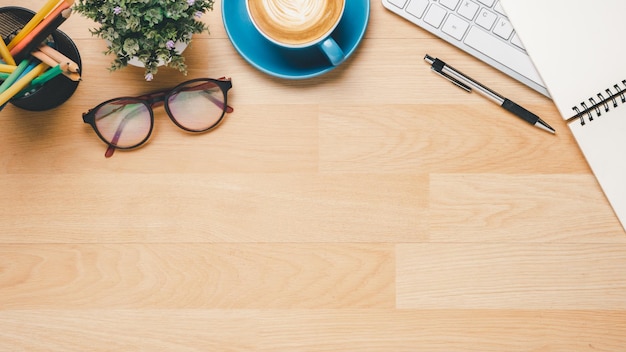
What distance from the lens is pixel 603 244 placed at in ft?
2.70

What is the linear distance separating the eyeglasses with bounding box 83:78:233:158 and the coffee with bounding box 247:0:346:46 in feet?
0.34

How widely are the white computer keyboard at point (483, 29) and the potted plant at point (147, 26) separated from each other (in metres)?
0.28

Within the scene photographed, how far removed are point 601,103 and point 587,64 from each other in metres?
0.06

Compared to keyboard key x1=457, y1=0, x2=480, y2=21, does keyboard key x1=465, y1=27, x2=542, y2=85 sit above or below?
below

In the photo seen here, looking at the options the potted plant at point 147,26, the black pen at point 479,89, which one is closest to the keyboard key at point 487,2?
the black pen at point 479,89

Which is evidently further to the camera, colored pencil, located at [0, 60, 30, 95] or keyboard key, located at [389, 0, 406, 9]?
keyboard key, located at [389, 0, 406, 9]

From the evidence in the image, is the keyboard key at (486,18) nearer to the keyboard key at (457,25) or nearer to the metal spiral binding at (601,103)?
the keyboard key at (457,25)

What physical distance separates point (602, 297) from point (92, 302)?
29.1 inches

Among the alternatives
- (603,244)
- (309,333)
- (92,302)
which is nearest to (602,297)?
(603,244)

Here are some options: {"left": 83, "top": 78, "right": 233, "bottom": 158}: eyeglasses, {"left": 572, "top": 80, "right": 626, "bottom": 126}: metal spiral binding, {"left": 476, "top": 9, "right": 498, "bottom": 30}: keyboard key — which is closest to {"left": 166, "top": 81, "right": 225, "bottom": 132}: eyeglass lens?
{"left": 83, "top": 78, "right": 233, "bottom": 158}: eyeglasses

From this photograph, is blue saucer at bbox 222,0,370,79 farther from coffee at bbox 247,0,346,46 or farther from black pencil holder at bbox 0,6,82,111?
black pencil holder at bbox 0,6,82,111

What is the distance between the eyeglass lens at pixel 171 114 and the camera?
32.5 inches

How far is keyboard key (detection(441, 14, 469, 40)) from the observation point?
82 centimetres

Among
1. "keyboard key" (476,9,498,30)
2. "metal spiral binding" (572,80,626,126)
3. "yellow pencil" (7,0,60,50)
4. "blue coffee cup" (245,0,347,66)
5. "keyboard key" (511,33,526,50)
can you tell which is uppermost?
"keyboard key" (476,9,498,30)
